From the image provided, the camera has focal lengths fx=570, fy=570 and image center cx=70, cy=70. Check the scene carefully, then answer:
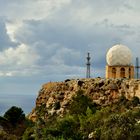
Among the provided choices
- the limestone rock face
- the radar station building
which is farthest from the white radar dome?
the limestone rock face

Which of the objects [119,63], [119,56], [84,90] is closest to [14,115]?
[84,90]

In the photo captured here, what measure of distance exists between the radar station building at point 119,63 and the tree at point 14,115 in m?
13.8

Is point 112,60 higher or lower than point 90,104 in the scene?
higher

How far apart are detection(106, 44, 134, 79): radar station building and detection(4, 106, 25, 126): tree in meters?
13.8

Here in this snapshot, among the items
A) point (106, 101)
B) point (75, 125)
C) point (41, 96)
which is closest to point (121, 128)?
point (75, 125)

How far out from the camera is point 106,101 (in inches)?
2608

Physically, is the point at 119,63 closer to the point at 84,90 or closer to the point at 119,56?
the point at 119,56

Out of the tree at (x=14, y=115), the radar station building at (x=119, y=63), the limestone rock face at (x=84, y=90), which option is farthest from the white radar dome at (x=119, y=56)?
the tree at (x=14, y=115)

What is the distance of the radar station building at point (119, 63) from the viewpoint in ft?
225

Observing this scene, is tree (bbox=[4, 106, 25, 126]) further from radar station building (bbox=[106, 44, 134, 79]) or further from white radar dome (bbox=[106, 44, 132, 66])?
white radar dome (bbox=[106, 44, 132, 66])

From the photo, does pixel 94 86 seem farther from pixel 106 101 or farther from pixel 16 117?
pixel 16 117

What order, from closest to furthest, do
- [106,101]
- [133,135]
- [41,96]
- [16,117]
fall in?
[133,135] → [16,117] → [106,101] → [41,96]

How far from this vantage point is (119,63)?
68500 millimetres

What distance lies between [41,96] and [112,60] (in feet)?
42.5
